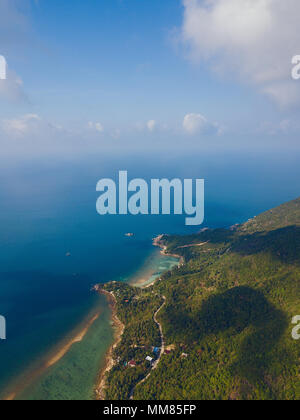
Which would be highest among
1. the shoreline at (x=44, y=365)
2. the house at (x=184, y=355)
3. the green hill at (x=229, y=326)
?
the green hill at (x=229, y=326)

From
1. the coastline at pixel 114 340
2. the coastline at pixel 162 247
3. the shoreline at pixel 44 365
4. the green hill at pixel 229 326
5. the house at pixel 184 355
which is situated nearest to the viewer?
the green hill at pixel 229 326

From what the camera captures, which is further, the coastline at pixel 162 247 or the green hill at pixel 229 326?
the coastline at pixel 162 247

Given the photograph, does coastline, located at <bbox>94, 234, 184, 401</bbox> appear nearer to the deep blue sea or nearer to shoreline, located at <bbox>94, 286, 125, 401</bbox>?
shoreline, located at <bbox>94, 286, 125, 401</bbox>

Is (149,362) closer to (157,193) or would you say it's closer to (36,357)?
(36,357)

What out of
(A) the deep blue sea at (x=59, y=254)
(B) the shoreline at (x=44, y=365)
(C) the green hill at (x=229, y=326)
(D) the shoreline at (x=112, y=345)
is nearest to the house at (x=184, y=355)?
(C) the green hill at (x=229, y=326)

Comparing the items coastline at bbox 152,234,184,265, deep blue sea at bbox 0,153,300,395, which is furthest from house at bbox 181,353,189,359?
coastline at bbox 152,234,184,265

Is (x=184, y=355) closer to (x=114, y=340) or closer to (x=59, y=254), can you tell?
(x=114, y=340)

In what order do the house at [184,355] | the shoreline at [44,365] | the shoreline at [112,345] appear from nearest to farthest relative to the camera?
1. the shoreline at [44,365]
2. the shoreline at [112,345]
3. the house at [184,355]

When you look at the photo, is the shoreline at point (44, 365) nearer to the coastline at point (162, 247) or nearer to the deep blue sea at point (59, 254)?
the deep blue sea at point (59, 254)
